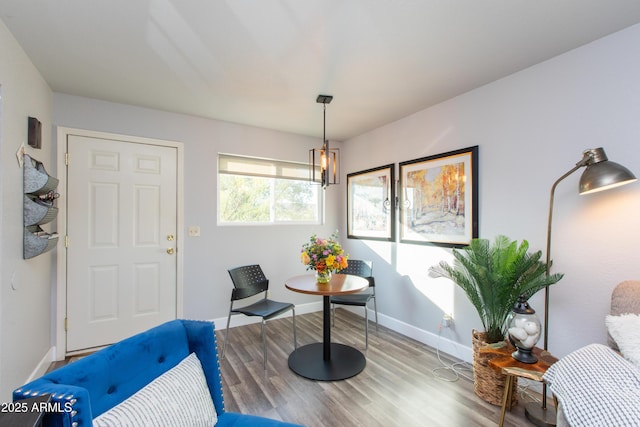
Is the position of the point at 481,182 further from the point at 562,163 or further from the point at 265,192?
the point at 265,192

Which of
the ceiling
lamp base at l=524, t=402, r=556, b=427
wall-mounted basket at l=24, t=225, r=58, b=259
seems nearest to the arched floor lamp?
lamp base at l=524, t=402, r=556, b=427

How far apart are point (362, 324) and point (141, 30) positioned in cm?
351

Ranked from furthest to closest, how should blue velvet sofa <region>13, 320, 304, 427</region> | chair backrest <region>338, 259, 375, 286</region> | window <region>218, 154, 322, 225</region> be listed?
window <region>218, 154, 322, 225</region> → chair backrest <region>338, 259, 375, 286</region> → blue velvet sofa <region>13, 320, 304, 427</region>

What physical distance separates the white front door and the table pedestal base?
154 centimetres

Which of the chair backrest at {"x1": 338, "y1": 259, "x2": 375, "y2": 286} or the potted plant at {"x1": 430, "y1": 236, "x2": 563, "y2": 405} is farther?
the chair backrest at {"x1": 338, "y1": 259, "x2": 375, "y2": 286}

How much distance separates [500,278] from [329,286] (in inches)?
51.4

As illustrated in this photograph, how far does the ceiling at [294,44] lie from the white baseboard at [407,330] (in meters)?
2.34

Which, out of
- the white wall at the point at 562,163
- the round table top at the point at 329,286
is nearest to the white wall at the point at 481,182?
the white wall at the point at 562,163

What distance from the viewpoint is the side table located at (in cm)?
169

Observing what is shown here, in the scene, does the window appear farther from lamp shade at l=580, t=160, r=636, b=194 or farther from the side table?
lamp shade at l=580, t=160, r=636, b=194

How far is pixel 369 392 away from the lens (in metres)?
2.21

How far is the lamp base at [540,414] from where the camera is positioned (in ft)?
6.01

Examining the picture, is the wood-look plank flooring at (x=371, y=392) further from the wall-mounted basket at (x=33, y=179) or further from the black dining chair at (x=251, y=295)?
the wall-mounted basket at (x=33, y=179)

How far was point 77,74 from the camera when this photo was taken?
238 cm
